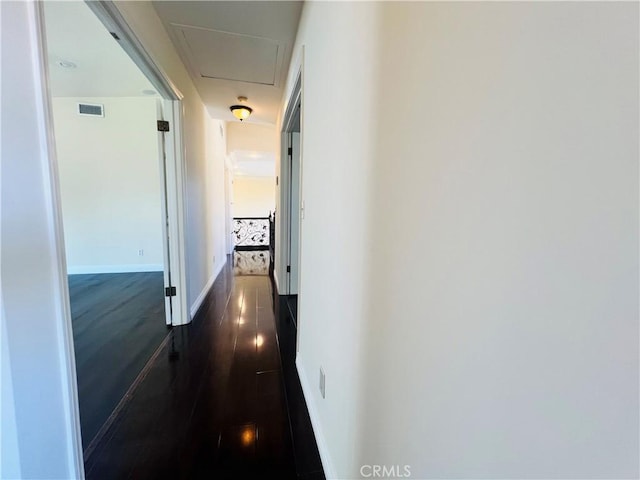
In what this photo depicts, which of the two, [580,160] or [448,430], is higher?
[580,160]

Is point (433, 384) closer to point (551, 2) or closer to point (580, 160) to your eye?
point (580, 160)

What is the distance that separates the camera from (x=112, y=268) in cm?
469

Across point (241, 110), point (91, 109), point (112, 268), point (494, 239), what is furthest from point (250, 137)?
point (494, 239)

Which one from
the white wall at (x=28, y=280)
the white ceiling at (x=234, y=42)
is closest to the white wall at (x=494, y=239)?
the white wall at (x=28, y=280)

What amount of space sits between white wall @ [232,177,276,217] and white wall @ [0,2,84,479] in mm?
10795

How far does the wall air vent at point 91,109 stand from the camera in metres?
4.38

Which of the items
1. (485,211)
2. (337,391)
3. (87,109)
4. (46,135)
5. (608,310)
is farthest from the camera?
(87,109)

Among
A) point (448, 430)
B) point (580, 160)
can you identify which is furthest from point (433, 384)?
point (580, 160)

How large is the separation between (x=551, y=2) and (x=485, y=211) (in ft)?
1.00

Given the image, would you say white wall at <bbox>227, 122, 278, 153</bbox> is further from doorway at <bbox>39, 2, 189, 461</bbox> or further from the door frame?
the door frame

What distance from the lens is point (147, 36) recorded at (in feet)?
5.67

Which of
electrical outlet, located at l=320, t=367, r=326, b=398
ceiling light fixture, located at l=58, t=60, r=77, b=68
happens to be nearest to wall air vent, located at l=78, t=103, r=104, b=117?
ceiling light fixture, located at l=58, t=60, r=77, b=68

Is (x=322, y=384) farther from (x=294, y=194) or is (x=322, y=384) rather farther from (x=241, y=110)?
(x=241, y=110)

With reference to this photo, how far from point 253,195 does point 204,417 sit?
1102cm
